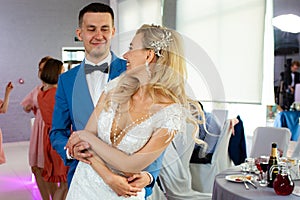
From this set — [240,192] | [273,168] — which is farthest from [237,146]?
[240,192]

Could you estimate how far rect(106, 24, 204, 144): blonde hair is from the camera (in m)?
0.96

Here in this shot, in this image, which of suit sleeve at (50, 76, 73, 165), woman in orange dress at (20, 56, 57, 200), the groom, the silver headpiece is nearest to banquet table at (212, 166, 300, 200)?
the groom

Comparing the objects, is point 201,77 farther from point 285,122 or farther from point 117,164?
point 285,122

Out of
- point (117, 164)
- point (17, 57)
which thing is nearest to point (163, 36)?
point (117, 164)

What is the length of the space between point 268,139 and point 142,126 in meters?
2.92

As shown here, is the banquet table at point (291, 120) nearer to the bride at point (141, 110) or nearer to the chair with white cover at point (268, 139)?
the chair with white cover at point (268, 139)

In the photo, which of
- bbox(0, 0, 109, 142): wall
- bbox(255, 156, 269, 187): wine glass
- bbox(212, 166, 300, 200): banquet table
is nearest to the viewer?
bbox(212, 166, 300, 200): banquet table

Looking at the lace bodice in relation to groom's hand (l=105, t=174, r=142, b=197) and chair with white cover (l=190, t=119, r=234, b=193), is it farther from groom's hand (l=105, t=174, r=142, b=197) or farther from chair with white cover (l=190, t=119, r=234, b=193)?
chair with white cover (l=190, t=119, r=234, b=193)

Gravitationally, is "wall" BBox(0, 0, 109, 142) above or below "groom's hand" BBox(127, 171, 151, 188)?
above

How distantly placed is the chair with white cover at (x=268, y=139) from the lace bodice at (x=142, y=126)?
2.83 m

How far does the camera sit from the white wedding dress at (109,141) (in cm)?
101

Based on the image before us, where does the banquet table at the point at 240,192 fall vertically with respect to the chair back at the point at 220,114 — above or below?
below

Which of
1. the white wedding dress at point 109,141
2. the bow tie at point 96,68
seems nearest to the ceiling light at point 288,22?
the bow tie at point 96,68

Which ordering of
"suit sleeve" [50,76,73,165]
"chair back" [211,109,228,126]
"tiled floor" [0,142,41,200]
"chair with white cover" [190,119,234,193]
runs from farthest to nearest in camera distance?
"tiled floor" [0,142,41,200]
"chair with white cover" [190,119,234,193]
"suit sleeve" [50,76,73,165]
"chair back" [211,109,228,126]
